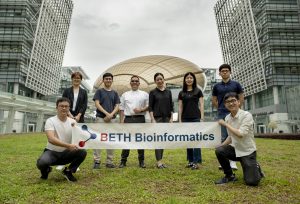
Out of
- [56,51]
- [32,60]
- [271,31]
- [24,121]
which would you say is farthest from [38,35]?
[271,31]

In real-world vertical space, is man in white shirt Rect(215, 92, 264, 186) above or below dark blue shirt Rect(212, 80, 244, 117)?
below

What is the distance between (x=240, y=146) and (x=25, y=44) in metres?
57.8

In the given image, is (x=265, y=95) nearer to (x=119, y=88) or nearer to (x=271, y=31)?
(x=271, y=31)

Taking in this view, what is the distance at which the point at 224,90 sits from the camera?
6.57 meters

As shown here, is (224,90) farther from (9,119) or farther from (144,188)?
(9,119)

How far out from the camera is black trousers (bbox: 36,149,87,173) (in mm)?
5066

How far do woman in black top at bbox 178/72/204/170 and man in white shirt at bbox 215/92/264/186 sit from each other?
1.40 meters

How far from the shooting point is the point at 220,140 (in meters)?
6.33

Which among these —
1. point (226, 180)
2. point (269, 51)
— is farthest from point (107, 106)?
point (269, 51)

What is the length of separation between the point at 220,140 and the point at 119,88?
4815 cm

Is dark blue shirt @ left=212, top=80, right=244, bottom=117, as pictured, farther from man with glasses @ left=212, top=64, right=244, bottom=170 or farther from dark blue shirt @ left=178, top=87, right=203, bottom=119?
dark blue shirt @ left=178, top=87, right=203, bottom=119

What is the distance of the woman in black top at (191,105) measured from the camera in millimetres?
6633

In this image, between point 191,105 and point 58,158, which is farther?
point 191,105

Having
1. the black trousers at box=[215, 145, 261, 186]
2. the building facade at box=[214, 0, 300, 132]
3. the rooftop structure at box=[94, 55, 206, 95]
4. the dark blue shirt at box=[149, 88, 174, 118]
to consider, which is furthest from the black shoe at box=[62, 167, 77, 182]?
the building facade at box=[214, 0, 300, 132]
